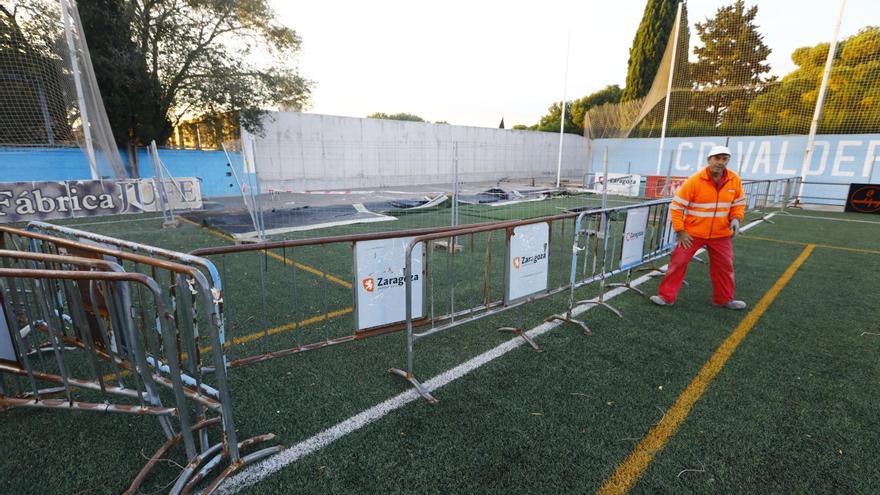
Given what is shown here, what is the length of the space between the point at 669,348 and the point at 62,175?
67.5 ft

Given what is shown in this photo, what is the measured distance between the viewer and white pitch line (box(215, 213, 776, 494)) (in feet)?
7.65

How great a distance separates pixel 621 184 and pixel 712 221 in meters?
15.6

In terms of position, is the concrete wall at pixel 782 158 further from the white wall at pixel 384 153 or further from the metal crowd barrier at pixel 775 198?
the white wall at pixel 384 153

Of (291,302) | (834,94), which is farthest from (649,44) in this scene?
(291,302)

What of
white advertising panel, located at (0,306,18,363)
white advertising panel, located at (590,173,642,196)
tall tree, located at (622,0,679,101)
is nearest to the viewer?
white advertising panel, located at (0,306,18,363)

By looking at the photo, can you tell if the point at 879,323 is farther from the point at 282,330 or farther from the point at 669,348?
the point at 282,330

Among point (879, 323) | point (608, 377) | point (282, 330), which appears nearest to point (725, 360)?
point (608, 377)

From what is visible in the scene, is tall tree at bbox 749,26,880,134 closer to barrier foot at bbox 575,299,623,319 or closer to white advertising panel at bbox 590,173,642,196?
white advertising panel at bbox 590,173,642,196

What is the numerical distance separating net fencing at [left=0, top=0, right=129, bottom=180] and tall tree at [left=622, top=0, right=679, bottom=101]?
41.2 meters

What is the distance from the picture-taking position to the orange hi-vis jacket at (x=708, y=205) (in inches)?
186

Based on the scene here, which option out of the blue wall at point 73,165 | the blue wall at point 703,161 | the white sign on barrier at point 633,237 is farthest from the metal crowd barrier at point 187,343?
the blue wall at point 73,165

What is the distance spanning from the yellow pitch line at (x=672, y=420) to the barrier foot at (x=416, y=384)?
51.1 inches

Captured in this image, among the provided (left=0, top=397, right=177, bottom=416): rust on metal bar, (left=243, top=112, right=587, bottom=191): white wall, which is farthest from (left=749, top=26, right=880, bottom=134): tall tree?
(left=0, top=397, right=177, bottom=416): rust on metal bar

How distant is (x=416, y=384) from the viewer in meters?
3.24
